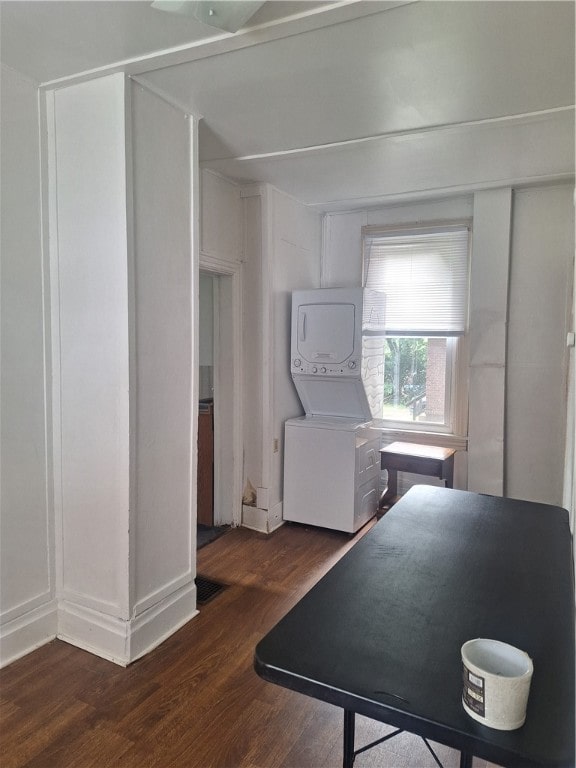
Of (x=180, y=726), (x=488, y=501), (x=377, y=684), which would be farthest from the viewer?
(x=488, y=501)

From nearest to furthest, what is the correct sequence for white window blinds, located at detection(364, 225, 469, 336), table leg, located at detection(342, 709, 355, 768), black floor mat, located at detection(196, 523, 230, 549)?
1. table leg, located at detection(342, 709, 355, 768)
2. black floor mat, located at detection(196, 523, 230, 549)
3. white window blinds, located at detection(364, 225, 469, 336)

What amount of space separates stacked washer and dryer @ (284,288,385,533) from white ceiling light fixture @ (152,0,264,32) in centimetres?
220

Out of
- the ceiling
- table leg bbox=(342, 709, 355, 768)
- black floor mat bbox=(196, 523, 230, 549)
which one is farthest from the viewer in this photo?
black floor mat bbox=(196, 523, 230, 549)

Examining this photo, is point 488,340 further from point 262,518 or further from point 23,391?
point 23,391

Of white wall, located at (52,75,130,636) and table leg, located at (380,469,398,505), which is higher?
white wall, located at (52,75,130,636)

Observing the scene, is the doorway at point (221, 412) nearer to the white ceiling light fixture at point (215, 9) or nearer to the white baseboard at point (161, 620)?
the white baseboard at point (161, 620)

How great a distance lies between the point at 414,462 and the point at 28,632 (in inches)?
106

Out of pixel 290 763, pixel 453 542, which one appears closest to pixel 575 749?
pixel 453 542

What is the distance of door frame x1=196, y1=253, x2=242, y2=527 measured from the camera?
377 centimetres

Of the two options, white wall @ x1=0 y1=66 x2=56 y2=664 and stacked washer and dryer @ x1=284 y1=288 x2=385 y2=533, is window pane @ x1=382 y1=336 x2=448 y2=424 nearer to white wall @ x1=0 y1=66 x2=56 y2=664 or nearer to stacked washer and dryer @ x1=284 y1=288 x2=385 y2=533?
stacked washer and dryer @ x1=284 y1=288 x2=385 y2=533

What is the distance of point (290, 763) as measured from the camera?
1746 mm

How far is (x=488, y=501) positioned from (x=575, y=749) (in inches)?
52.1

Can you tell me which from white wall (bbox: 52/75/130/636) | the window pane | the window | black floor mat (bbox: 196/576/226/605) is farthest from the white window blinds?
white wall (bbox: 52/75/130/636)

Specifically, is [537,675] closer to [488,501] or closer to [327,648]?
[327,648]
